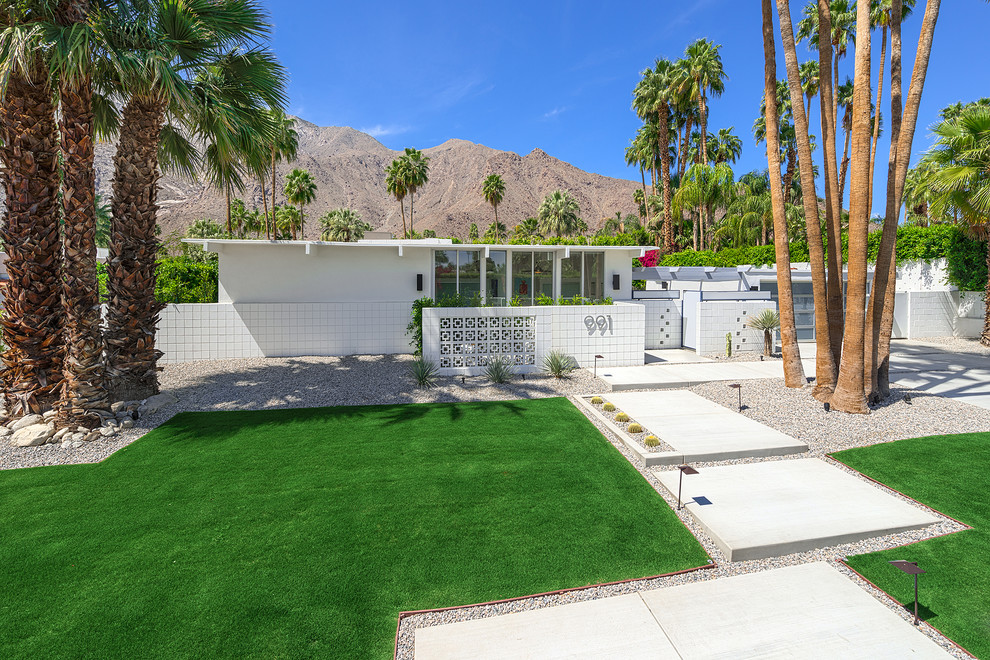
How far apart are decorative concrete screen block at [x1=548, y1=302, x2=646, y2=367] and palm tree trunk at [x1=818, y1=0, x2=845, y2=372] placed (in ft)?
13.1

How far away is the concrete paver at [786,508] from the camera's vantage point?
4176 mm

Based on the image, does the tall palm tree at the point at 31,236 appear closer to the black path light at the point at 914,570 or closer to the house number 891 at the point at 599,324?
the house number 891 at the point at 599,324

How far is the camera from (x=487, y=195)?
49.2 meters

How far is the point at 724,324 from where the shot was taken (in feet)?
45.6

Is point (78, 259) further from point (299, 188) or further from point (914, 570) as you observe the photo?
point (299, 188)

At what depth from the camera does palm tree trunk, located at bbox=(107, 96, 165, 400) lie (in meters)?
7.89

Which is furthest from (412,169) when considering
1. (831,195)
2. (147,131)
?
(831,195)

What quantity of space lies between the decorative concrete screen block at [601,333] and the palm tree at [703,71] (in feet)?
79.4

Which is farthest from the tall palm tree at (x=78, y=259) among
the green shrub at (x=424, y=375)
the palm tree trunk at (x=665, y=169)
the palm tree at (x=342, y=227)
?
the palm tree at (x=342, y=227)

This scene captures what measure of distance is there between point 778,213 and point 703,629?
8.19 metres

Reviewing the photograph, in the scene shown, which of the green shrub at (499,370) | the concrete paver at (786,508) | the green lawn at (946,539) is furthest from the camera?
the green shrub at (499,370)

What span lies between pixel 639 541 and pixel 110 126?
1178 cm

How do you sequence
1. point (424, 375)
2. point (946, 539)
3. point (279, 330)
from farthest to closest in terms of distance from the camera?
point (279, 330) < point (424, 375) < point (946, 539)

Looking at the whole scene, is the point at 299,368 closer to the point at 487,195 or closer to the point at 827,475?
the point at 827,475
